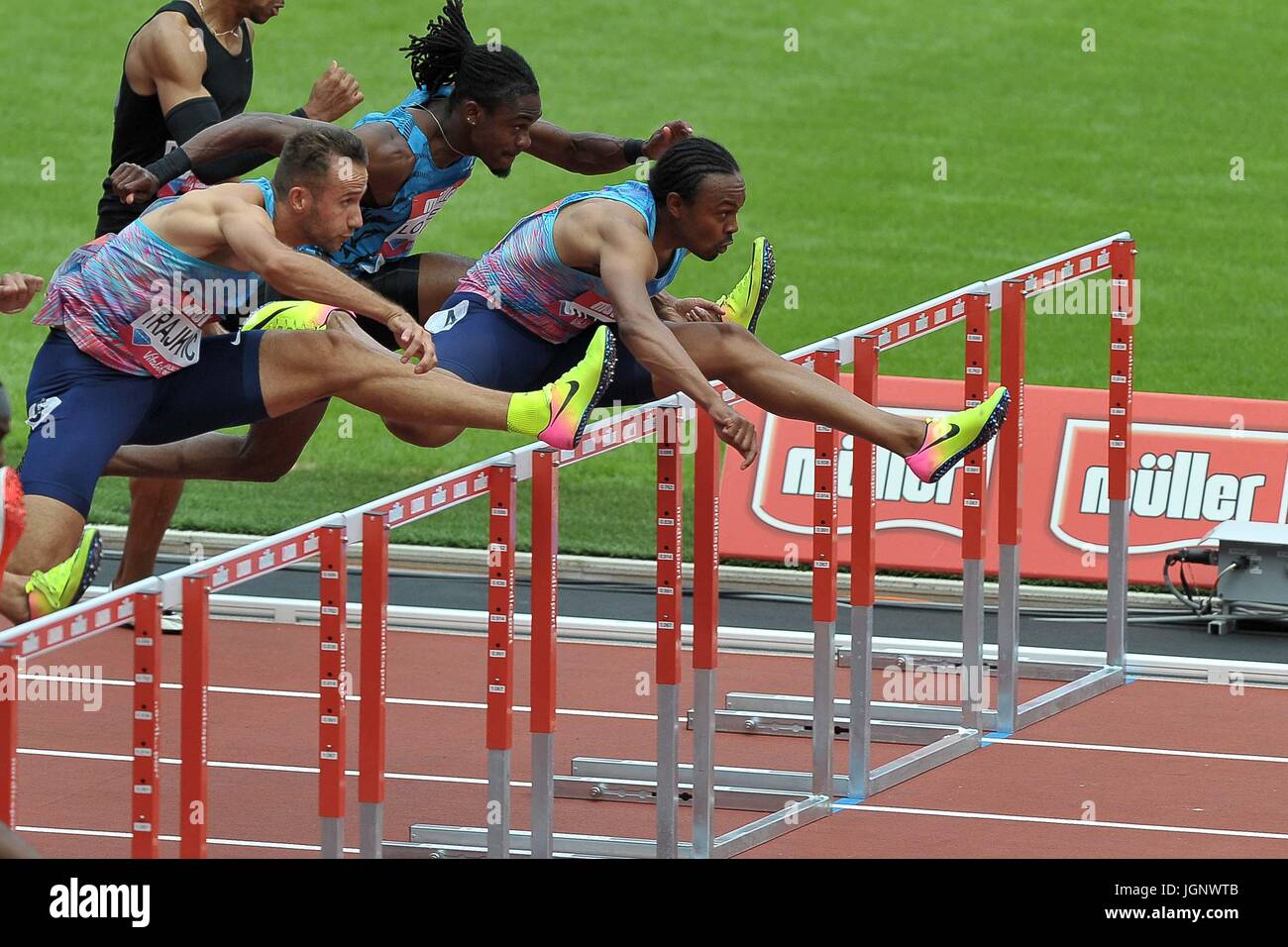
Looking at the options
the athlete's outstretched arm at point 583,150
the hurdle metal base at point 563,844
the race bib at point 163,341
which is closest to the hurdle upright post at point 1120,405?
the athlete's outstretched arm at point 583,150

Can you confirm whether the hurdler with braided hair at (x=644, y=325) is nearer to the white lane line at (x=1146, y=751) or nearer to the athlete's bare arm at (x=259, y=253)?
the athlete's bare arm at (x=259, y=253)

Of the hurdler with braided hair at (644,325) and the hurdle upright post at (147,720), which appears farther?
the hurdler with braided hair at (644,325)

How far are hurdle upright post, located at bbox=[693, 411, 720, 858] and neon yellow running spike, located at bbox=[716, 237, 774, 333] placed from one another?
2.29 ft

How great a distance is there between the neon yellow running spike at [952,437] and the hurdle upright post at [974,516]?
26.2 inches

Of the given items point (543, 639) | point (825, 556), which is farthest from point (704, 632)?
point (543, 639)

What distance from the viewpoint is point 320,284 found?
20.3 feet

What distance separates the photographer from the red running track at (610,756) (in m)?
7.37

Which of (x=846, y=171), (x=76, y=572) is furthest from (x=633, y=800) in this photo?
(x=846, y=171)

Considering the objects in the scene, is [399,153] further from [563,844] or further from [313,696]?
[313,696]

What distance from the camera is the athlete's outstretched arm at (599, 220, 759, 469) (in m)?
6.29

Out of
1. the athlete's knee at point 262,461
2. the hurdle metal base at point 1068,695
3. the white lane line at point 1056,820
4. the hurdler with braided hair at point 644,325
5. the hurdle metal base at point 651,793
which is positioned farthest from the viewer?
the hurdle metal base at point 1068,695

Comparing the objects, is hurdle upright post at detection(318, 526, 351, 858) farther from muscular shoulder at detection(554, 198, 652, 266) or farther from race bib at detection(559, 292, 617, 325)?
race bib at detection(559, 292, 617, 325)

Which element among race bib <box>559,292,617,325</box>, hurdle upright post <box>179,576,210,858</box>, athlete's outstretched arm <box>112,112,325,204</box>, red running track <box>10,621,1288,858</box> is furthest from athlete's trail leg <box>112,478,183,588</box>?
hurdle upright post <box>179,576,210,858</box>

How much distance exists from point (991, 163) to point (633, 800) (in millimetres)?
10847
